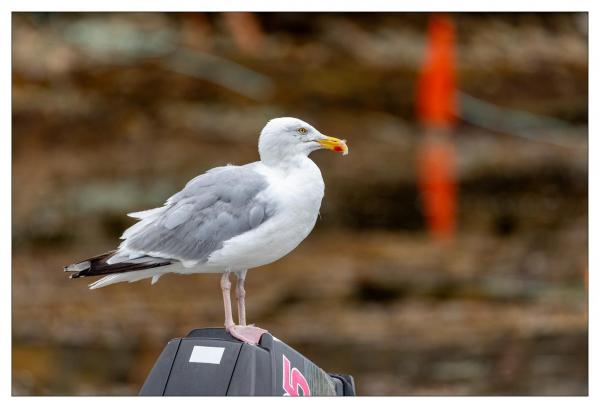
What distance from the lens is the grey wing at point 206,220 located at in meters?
2.44

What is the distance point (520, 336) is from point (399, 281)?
2.72 ft

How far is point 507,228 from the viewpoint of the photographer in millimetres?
6941

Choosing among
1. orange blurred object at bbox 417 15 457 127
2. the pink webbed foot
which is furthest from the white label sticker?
orange blurred object at bbox 417 15 457 127

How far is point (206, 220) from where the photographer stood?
2.47 metres

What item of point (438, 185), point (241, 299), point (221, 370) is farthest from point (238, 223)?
point (438, 185)

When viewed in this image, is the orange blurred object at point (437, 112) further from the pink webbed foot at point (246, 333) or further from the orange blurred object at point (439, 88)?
the pink webbed foot at point (246, 333)

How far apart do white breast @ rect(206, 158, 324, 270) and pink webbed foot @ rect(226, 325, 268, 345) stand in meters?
0.16

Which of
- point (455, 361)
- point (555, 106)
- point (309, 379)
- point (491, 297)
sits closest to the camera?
point (309, 379)

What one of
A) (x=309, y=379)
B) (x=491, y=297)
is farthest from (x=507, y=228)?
(x=309, y=379)

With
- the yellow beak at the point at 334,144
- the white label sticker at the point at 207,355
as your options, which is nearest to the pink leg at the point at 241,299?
the white label sticker at the point at 207,355

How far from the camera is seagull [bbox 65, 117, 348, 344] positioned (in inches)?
94.7

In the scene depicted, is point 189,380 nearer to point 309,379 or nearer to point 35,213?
point 309,379

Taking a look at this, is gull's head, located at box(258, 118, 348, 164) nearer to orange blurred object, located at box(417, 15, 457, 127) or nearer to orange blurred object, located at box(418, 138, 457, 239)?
orange blurred object, located at box(418, 138, 457, 239)

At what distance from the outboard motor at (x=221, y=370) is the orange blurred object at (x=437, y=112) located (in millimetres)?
4972
